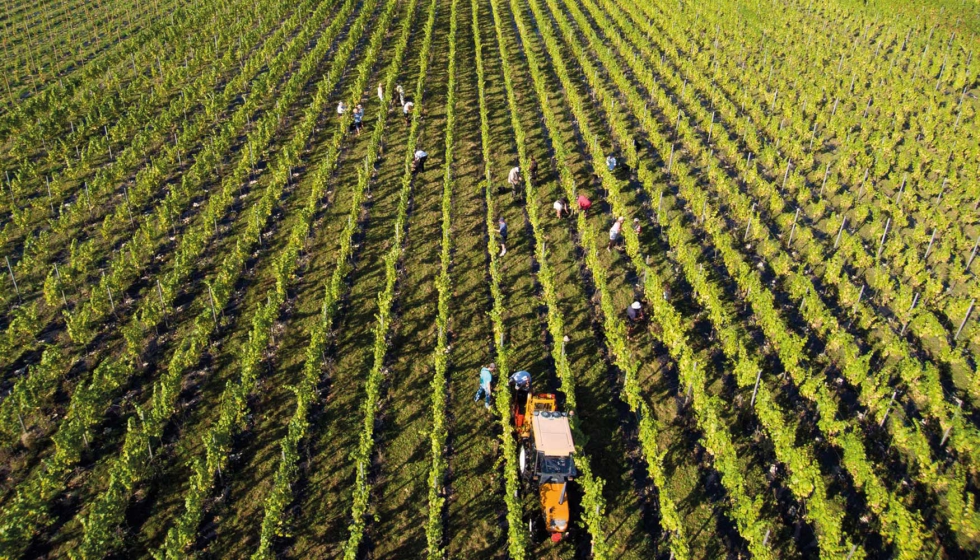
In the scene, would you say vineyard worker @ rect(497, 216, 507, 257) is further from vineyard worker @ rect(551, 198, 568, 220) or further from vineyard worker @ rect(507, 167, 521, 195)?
vineyard worker @ rect(507, 167, 521, 195)

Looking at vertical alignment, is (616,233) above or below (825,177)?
above

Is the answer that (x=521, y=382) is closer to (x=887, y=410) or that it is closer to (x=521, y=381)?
(x=521, y=381)

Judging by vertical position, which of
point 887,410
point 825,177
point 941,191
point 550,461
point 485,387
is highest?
point 550,461

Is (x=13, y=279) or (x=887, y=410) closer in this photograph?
(x=887, y=410)

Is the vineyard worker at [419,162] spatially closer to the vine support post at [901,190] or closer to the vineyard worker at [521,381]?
the vineyard worker at [521,381]

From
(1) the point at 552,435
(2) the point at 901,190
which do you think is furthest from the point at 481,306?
(2) the point at 901,190

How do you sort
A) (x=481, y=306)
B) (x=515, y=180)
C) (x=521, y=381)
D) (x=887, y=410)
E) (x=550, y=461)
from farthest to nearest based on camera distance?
(x=515, y=180) < (x=481, y=306) < (x=521, y=381) < (x=887, y=410) < (x=550, y=461)

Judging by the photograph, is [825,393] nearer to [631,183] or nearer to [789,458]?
[789,458]
